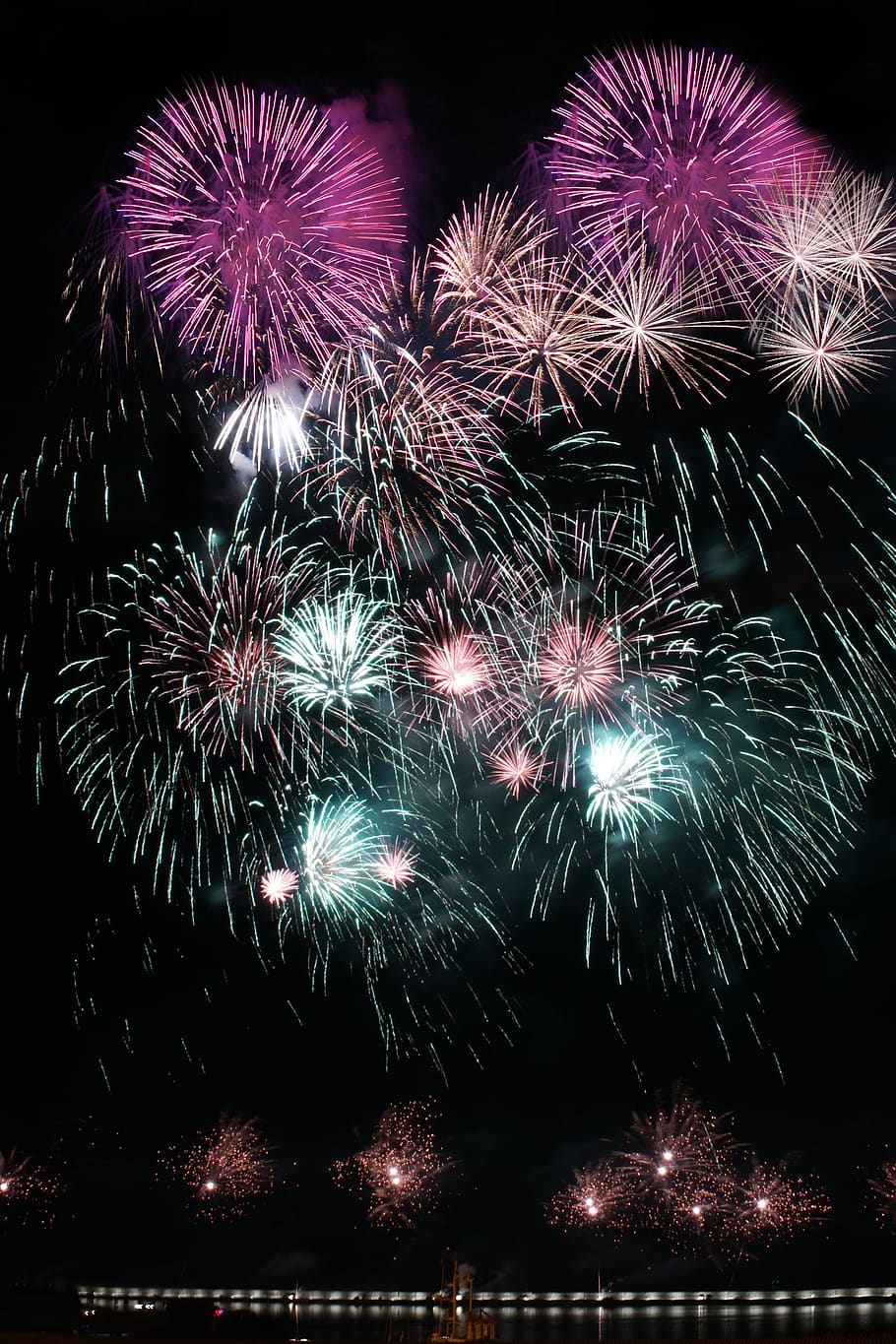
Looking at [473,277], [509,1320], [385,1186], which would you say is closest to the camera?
[473,277]

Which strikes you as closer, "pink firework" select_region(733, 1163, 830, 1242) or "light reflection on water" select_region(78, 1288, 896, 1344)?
"light reflection on water" select_region(78, 1288, 896, 1344)

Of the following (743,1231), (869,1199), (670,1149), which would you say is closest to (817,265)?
(670,1149)

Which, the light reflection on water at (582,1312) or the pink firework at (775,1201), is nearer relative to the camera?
the light reflection on water at (582,1312)

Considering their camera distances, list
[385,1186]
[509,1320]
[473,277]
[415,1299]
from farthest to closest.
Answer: [415,1299] → [509,1320] → [385,1186] → [473,277]

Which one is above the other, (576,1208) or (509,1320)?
(576,1208)

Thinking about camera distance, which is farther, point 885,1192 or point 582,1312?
point 582,1312

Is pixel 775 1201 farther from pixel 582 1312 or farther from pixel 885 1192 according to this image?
pixel 582 1312

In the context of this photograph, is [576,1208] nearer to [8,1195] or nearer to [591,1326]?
[591,1326]

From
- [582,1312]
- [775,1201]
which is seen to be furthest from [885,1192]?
[582,1312]
